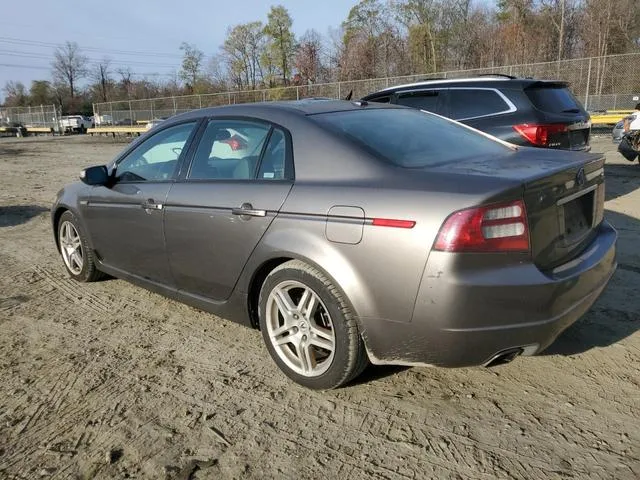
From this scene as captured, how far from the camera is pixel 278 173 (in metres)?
3.07

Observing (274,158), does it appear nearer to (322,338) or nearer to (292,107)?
(292,107)


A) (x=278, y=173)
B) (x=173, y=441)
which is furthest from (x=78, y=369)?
(x=278, y=173)

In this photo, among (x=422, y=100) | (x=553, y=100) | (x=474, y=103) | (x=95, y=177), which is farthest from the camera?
(x=422, y=100)

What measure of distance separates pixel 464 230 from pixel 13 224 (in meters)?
7.24

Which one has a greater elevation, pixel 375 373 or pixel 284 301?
pixel 284 301

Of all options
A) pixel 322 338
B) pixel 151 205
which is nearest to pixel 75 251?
pixel 151 205

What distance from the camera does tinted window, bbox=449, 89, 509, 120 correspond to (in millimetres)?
6836

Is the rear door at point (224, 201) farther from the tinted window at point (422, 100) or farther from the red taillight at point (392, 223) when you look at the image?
the tinted window at point (422, 100)

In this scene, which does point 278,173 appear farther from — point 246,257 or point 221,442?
point 221,442

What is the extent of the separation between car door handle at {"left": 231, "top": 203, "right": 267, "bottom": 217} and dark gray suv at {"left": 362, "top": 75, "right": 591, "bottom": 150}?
15.1 ft

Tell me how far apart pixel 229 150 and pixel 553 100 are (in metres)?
5.13

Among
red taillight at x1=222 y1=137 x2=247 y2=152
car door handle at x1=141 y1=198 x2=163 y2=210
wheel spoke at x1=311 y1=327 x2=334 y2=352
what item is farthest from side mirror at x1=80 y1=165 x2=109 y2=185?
wheel spoke at x1=311 y1=327 x2=334 y2=352

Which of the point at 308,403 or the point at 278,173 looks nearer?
the point at 308,403

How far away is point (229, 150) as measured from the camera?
3.45m
